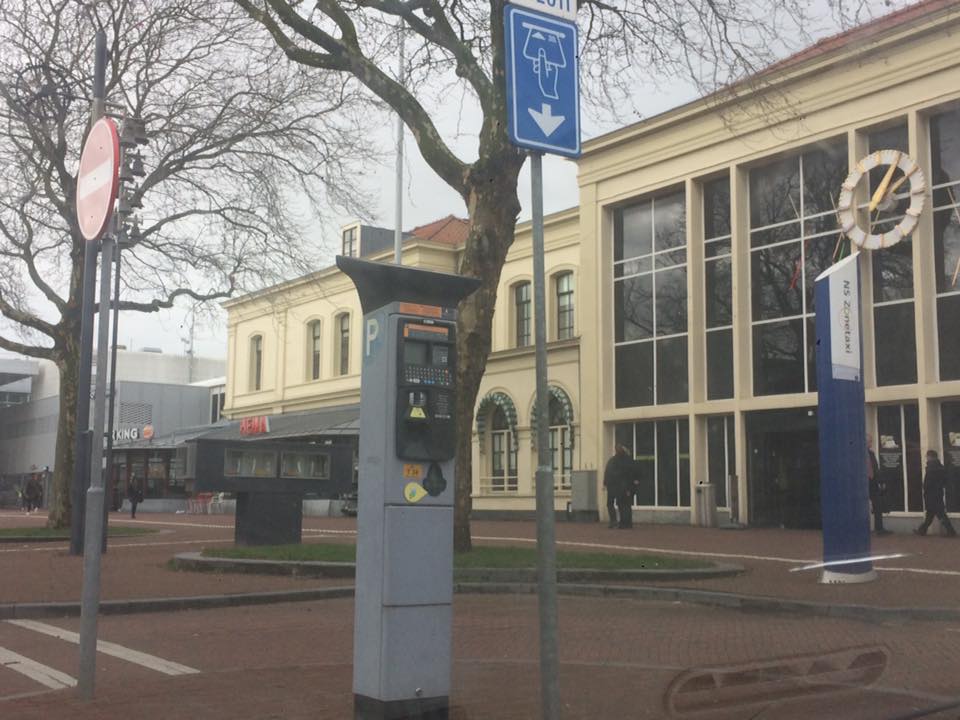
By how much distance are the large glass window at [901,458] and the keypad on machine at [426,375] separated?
58.0 feet

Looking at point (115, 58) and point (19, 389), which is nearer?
point (115, 58)

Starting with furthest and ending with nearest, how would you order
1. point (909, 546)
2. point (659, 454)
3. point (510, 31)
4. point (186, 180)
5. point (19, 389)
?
1. point (19, 389)
2. point (659, 454)
3. point (186, 180)
4. point (909, 546)
5. point (510, 31)

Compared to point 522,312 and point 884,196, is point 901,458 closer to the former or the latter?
point 884,196

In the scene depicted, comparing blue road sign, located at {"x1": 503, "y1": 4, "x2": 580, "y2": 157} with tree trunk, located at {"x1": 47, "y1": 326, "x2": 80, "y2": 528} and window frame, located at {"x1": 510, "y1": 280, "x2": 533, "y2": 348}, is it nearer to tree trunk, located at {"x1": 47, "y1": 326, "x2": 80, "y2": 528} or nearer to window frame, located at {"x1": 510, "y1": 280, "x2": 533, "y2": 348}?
tree trunk, located at {"x1": 47, "y1": 326, "x2": 80, "y2": 528}

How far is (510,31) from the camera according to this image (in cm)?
476

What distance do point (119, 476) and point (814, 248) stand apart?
41.4 metres

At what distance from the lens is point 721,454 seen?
25953 millimetres

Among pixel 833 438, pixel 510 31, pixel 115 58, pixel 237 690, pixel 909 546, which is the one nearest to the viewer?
pixel 510 31

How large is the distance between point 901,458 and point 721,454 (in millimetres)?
4916

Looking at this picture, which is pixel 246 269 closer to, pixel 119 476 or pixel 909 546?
pixel 909 546

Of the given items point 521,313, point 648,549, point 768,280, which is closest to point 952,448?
point 768,280

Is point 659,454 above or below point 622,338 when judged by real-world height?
below

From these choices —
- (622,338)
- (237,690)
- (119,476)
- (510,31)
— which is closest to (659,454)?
(622,338)

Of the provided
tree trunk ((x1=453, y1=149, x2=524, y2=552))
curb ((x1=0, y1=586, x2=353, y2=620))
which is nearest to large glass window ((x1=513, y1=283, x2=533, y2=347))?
tree trunk ((x1=453, y1=149, x2=524, y2=552))
